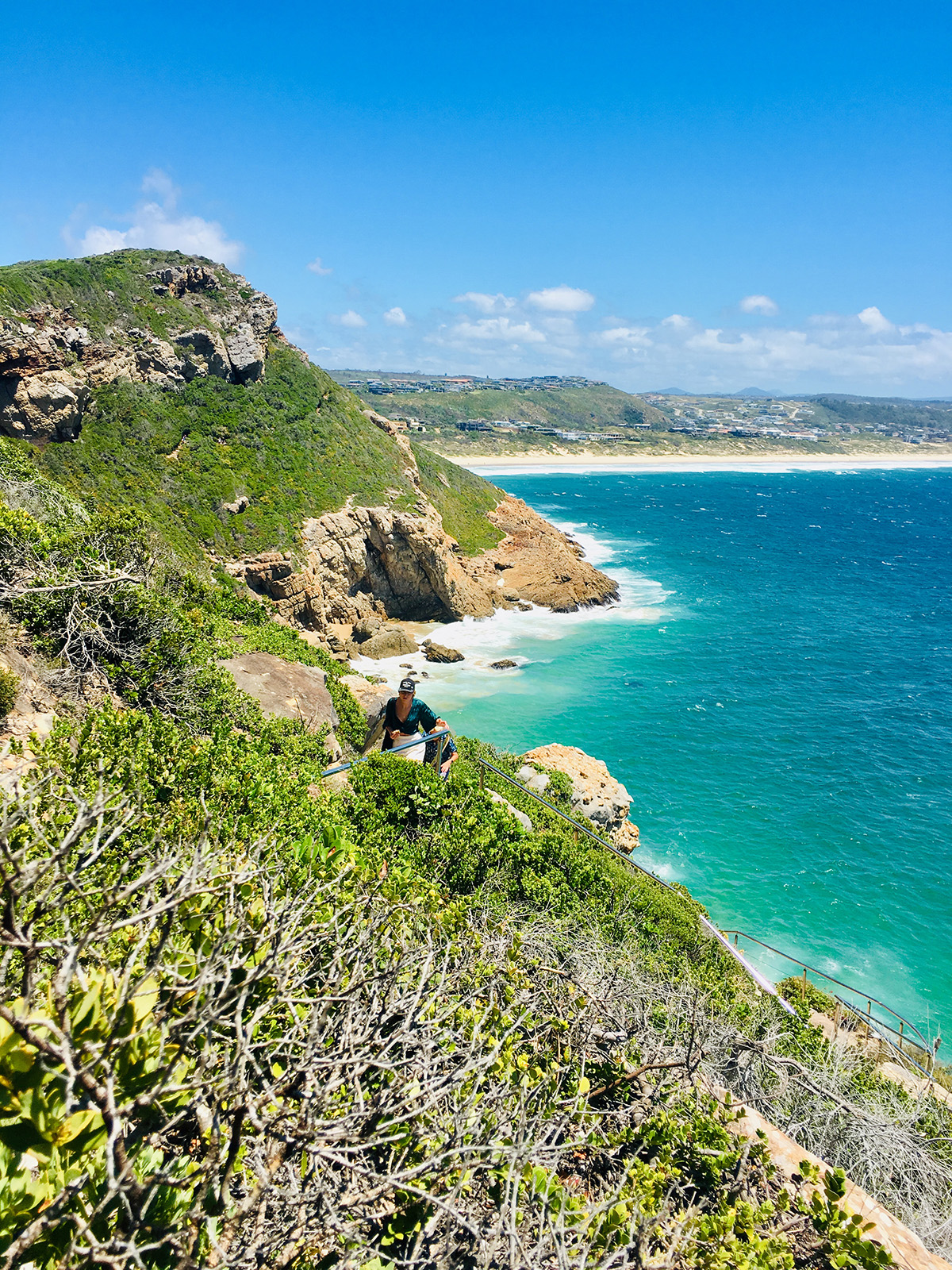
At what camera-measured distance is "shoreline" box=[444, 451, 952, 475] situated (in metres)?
136

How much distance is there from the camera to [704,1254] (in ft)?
10.8

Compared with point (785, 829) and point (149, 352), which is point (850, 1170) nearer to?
point (785, 829)

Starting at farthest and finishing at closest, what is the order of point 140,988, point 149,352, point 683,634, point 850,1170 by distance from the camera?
1. point 683,634
2. point 149,352
3. point 850,1170
4. point 140,988

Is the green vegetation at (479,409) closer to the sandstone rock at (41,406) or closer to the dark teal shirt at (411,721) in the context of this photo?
the sandstone rock at (41,406)

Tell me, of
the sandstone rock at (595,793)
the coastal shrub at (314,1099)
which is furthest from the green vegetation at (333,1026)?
the sandstone rock at (595,793)

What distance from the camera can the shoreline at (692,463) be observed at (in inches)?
5344

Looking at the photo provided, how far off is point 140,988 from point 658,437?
19029 centimetres

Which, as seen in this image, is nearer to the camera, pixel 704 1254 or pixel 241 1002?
pixel 241 1002

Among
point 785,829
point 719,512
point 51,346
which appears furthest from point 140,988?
point 719,512

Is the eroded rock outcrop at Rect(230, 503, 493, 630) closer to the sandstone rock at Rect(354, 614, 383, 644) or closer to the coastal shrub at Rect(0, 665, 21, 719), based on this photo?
the sandstone rock at Rect(354, 614, 383, 644)

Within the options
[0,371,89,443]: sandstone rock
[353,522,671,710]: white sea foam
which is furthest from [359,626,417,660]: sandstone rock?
[0,371,89,443]: sandstone rock

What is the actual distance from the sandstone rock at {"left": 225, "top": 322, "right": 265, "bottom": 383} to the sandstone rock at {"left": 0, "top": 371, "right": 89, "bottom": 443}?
35.9 ft

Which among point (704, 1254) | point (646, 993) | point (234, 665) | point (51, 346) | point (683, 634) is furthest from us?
point (683, 634)

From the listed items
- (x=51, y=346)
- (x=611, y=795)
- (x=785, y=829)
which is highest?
(x=51, y=346)
